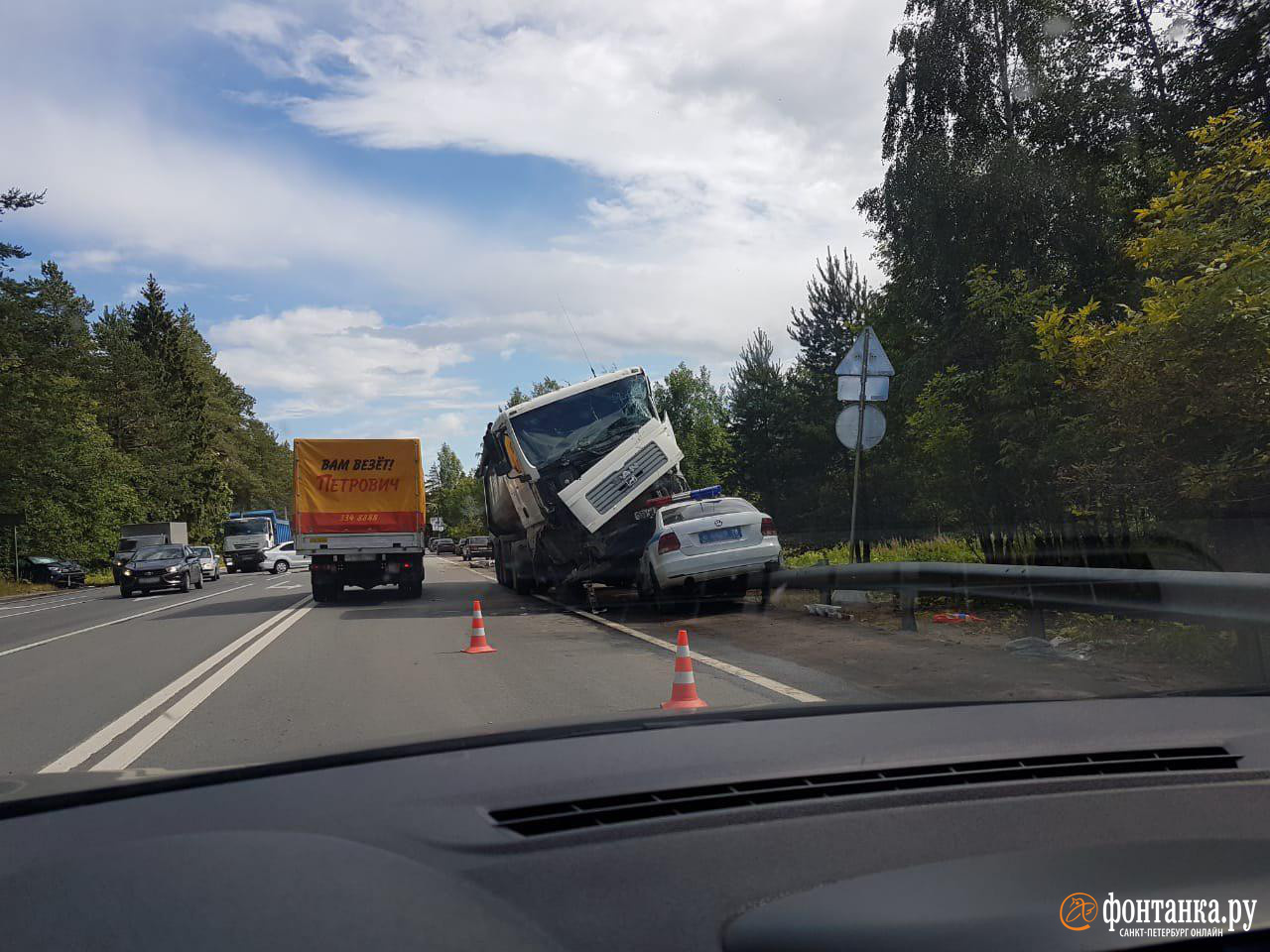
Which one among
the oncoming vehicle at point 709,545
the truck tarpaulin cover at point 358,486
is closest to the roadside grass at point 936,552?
the oncoming vehicle at point 709,545

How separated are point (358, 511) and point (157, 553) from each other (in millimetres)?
14735

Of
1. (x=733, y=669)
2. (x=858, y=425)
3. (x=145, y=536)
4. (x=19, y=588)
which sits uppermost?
(x=858, y=425)

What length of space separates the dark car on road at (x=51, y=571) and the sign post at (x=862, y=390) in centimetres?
4335

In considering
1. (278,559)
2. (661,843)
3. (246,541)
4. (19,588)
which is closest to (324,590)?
(661,843)

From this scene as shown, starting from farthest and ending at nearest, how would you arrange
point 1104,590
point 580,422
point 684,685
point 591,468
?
point 580,422
point 591,468
point 1104,590
point 684,685

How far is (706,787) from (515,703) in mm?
5763

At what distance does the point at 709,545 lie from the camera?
13602mm

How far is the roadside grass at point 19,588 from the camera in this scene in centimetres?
3906

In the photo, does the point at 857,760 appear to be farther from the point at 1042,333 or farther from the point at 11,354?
the point at 11,354

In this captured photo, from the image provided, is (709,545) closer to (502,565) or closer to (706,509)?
(706,509)

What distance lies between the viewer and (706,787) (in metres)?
2.21

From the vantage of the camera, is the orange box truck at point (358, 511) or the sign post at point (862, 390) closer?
the sign post at point (862, 390)

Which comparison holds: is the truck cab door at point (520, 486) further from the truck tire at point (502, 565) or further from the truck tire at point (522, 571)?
the truck tire at point (502, 565)

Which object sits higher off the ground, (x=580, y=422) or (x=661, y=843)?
(x=580, y=422)
